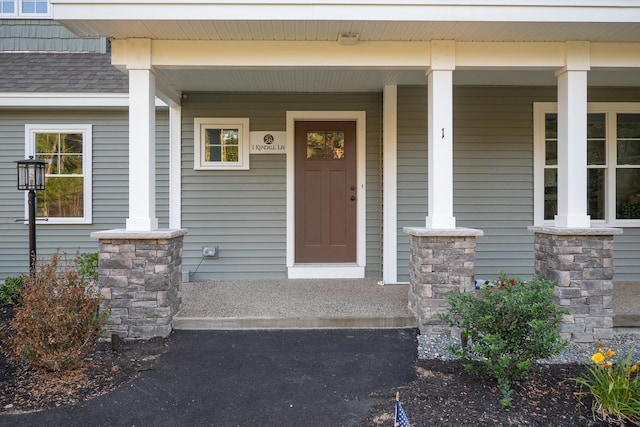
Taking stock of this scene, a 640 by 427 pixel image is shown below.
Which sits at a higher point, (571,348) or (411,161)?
(411,161)

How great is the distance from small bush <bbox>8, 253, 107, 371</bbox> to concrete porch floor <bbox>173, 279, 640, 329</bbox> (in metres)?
0.93

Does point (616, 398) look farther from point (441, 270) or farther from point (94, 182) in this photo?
point (94, 182)

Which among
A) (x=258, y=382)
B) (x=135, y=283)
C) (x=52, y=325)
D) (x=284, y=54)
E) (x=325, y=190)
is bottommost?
(x=258, y=382)

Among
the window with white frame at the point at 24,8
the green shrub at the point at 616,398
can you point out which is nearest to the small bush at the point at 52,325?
the green shrub at the point at 616,398

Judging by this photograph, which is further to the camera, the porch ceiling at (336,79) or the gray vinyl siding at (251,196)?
the gray vinyl siding at (251,196)

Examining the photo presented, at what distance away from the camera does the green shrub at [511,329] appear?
8.93 feet

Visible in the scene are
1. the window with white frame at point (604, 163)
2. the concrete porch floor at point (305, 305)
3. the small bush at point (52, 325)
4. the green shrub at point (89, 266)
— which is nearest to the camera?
the small bush at point (52, 325)

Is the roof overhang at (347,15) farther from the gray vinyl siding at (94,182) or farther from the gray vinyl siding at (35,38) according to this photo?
the gray vinyl siding at (35,38)

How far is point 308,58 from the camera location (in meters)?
4.02

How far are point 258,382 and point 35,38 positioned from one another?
6354 millimetres

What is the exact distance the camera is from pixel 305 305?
441cm

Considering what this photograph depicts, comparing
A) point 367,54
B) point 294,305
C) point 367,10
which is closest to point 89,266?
point 294,305

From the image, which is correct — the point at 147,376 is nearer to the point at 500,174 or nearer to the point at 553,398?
the point at 553,398

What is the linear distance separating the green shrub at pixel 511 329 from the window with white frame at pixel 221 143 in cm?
363
